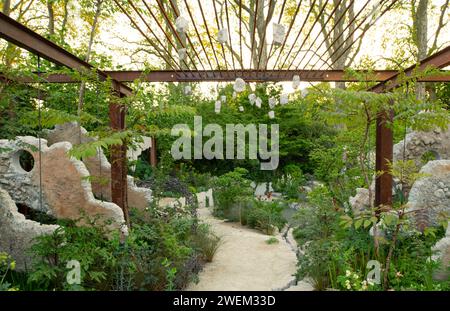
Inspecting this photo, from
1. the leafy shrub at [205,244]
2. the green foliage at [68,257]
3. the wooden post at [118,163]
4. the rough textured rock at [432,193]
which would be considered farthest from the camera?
the leafy shrub at [205,244]

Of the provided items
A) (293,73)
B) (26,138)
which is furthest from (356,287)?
(26,138)

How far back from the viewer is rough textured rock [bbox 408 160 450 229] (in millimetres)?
4367

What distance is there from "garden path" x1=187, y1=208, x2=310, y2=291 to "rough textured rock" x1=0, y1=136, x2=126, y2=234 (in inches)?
82.6

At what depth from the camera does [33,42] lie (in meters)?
2.94

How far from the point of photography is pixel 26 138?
15.3ft

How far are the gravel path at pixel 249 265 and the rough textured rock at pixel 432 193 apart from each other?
1.98 meters

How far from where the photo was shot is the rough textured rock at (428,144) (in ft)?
18.5

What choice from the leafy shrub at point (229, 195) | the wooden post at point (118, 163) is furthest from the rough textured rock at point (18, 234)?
the leafy shrub at point (229, 195)

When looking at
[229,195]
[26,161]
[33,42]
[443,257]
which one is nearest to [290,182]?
[229,195]

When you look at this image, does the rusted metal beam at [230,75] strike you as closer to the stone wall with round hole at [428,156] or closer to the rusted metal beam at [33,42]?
the rusted metal beam at [33,42]

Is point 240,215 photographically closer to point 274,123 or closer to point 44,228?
point 44,228

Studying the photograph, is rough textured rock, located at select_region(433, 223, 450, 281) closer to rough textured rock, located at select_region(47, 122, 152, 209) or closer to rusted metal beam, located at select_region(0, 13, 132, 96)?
rough textured rock, located at select_region(47, 122, 152, 209)

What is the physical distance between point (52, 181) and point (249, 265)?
3.35 meters

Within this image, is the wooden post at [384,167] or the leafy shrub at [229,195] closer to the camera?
the wooden post at [384,167]
